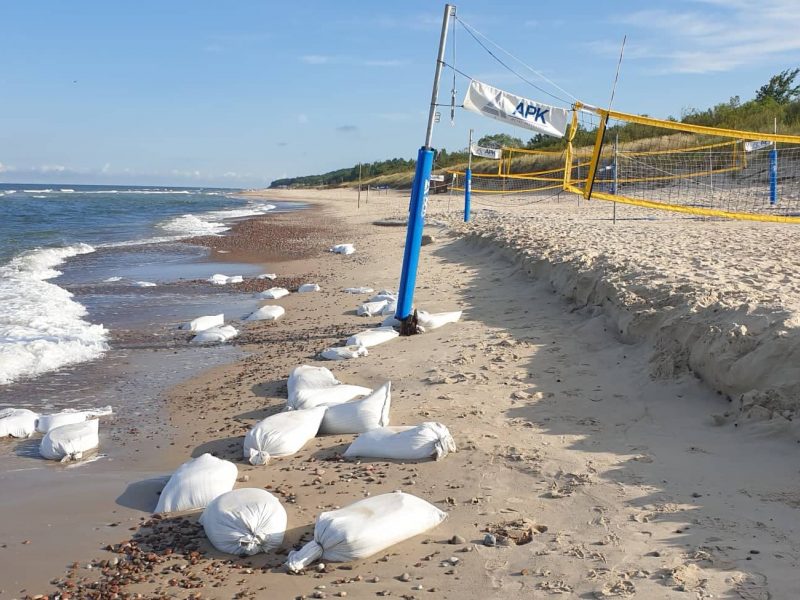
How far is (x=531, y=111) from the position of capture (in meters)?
7.39

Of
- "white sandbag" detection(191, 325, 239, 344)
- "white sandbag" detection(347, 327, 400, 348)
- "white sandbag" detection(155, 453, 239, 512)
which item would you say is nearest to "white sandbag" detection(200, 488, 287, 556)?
"white sandbag" detection(155, 453, 239, 512)

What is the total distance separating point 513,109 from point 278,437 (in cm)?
438

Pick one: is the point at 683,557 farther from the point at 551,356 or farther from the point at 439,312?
the point at 439,312

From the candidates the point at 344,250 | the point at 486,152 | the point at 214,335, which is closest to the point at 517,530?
the point at 214,335

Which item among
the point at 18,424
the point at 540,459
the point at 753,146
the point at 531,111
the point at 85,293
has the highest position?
the point at 753,146

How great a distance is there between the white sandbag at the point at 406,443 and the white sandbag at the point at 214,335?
3.95 m

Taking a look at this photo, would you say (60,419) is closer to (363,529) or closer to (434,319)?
(363,529)

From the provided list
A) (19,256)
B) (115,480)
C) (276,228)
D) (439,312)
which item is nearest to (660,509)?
(115,480)

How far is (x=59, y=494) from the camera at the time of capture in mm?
4125

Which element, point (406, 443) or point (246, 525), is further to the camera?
point (406, 443)

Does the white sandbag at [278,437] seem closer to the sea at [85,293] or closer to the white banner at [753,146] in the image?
the sea at [85,293]

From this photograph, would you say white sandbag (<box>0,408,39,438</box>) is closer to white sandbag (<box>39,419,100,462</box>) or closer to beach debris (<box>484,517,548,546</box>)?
white sandbag (<box>39,419,100,462</box>)

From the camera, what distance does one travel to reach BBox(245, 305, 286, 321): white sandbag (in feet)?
29.6

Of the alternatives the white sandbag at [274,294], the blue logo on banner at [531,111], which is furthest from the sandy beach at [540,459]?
the white sandbag at [274,294]
